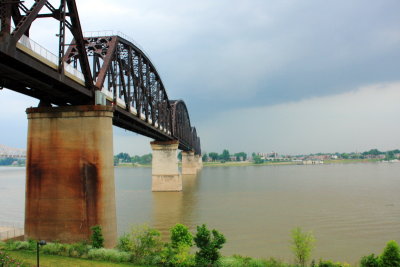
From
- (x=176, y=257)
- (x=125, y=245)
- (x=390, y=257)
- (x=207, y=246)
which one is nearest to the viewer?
(x=390, y=257)

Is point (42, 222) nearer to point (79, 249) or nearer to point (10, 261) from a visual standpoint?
point (79, 249)

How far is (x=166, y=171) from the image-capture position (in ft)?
205

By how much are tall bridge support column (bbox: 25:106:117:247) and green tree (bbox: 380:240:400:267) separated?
1512 centimetres

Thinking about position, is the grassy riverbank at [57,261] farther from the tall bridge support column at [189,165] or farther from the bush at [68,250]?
the tall bridge support column at [189,165]

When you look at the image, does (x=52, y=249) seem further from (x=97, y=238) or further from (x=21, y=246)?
(x=97, y=238)

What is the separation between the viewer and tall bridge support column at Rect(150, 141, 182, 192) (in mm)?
61375

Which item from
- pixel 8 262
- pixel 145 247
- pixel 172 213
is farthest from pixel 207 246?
pixel 172 213

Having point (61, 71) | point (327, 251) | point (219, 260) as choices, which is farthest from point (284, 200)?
point (61, 71)

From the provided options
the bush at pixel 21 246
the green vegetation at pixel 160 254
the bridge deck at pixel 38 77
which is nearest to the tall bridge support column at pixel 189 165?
the bridge deck at pixel 38 77

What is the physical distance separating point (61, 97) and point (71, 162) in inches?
171

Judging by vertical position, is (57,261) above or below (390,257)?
below

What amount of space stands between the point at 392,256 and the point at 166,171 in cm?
5144

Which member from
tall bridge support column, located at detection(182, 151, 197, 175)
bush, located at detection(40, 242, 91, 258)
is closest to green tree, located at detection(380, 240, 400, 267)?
bush, located at detection(40, 242, 91, 258)

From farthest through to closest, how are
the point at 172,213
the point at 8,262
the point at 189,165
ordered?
the point at 189,165, the point at 172,213, the point at 8,262
